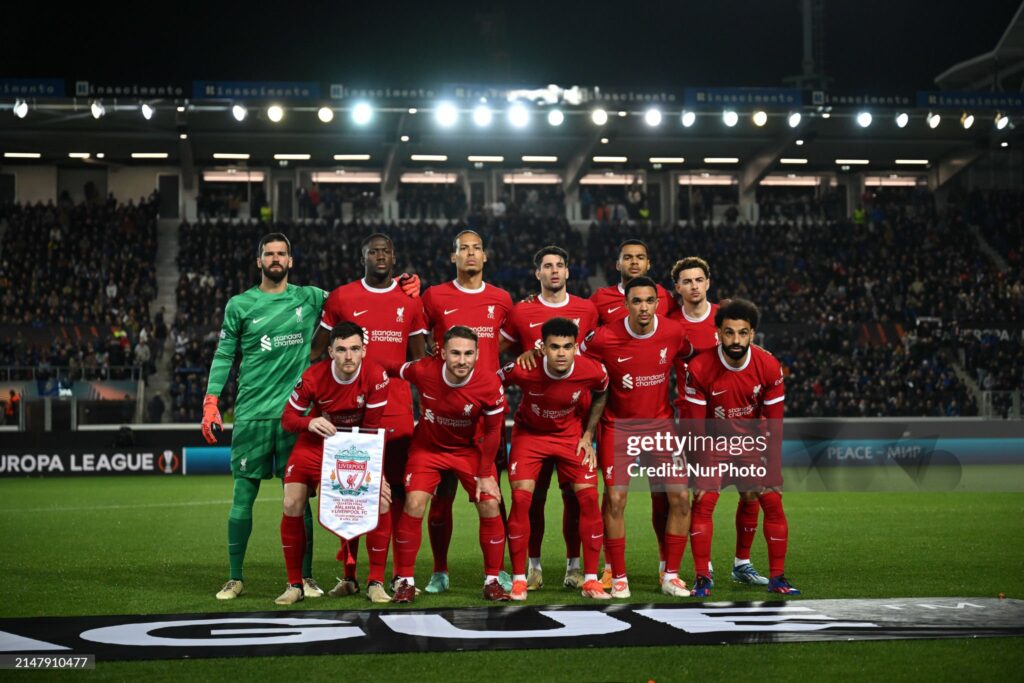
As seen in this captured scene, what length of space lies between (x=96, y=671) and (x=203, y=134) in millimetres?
33065

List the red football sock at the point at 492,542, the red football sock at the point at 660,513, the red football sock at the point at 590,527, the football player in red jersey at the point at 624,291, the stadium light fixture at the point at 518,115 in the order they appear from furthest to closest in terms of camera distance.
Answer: the stadium light fixture at the point at 518,115 < the red football sock at the point at 660,513 < the football player in red jersey at the point at 624,291 < the red football sock at the point at 590,527 < the red football sock at the point at 492,542

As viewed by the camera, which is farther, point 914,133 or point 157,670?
point 914,133

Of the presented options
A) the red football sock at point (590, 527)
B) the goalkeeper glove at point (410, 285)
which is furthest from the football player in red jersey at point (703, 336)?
the goalkeeper glove at point (410, 285)

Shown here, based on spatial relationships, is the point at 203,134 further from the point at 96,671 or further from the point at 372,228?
the point at 96,671

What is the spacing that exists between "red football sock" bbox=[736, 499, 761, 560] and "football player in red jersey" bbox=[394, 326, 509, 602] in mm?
1858

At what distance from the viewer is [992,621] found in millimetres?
6395

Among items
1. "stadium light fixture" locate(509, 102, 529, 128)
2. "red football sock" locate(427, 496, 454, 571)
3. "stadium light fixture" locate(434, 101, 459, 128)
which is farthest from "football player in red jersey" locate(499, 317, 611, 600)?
"stadium light fixture" locate(434, 101, 459, 128)

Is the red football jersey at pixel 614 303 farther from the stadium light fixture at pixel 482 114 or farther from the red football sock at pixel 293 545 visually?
the stadium light fixture at pixel 482 114

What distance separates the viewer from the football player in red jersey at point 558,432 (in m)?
7.80

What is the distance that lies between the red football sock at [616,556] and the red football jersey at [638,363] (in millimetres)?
909

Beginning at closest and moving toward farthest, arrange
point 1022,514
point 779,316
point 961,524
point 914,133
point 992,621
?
point 992,621
point 961,524
point 1022,514
point 779,316
point 914,133

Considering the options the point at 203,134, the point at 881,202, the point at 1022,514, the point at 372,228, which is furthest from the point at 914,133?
the point at 1022,514

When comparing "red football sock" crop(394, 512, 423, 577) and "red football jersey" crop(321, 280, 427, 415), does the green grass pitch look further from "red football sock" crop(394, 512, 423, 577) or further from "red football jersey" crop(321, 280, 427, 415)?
"red football jersey" crop(321, 280, 427, 415)

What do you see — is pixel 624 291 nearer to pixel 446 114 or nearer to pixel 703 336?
pixel 703 336
